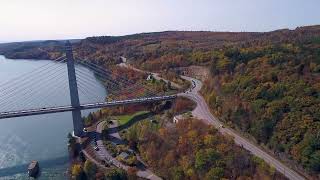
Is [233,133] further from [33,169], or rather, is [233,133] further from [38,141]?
[38,141]

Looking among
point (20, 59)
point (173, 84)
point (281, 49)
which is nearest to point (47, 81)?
point (173, 84)

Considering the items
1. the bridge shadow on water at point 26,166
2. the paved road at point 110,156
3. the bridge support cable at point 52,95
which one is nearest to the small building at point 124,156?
the paved road at point 110,156

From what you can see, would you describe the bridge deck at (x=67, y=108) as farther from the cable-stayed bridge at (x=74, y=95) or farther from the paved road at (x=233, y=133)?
the paved road at (x=233, y=133)

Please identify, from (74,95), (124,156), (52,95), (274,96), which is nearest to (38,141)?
(74,95)

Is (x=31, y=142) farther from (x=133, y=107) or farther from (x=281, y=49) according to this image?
(x=281, y=49)

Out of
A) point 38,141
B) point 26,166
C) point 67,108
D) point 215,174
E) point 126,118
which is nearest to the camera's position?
point 215,174

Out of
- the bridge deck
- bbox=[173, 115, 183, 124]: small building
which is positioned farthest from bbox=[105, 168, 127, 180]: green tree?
the bridge deck

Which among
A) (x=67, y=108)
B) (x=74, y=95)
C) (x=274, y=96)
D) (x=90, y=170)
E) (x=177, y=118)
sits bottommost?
(x=90, y=170)
